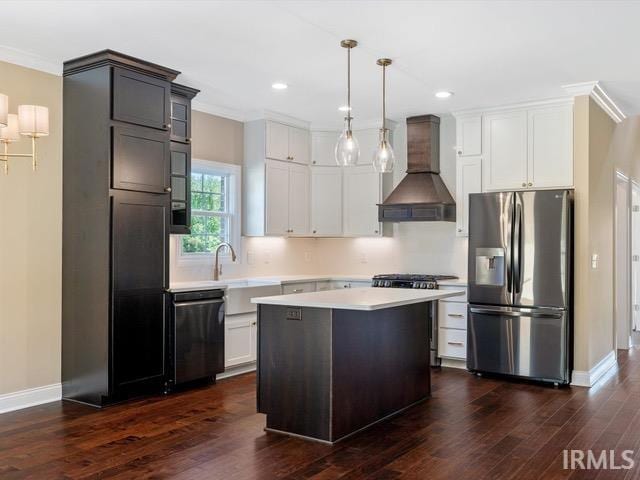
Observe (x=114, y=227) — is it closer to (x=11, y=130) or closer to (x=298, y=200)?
(x=11, y=130)

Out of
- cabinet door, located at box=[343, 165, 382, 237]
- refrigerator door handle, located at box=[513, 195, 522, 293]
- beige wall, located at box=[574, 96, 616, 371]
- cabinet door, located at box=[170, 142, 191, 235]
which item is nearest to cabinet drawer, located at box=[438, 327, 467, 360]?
refrigerator door handle, located at box=[513, 195, 522, 293]

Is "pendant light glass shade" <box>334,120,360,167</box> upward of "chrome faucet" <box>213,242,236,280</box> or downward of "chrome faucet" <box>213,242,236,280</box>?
upward

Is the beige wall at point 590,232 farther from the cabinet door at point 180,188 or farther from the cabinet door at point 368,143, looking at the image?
the cabinet door at point 180,188

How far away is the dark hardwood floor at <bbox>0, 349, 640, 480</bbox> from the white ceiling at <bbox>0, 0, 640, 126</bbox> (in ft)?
8.74

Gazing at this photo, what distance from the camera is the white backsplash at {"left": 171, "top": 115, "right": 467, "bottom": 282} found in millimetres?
6434

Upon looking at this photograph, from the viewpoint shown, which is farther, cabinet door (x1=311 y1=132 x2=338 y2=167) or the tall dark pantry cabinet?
cabinet door (x1=311 y1=132 x2=338 y2=167)

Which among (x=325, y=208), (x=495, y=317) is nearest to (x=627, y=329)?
(x=495, y=317)

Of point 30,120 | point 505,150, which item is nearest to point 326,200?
point 505,150

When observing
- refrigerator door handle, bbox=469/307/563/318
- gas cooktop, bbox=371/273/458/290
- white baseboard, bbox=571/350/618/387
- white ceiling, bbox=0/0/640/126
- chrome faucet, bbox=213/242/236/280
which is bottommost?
white baseboard, bbox=571/350/618/387

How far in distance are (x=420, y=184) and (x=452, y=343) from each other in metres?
1.73

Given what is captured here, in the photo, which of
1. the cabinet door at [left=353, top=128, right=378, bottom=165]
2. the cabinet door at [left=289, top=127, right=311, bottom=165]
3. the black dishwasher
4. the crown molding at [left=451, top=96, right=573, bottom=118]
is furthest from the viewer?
the cabinet door at [left=353, top=128, right=378, bottom=165]

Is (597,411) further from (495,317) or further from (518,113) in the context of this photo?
(518,113)

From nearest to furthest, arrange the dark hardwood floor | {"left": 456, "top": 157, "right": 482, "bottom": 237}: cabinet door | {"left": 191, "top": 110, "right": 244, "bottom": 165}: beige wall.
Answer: the dark hardwood floor
{"left": 191, "top": 110, "right": 244, "bottom": 165}: beige wall
{"left": 456, "top": 157, "right": 482, "bottom": 237}: cabinet door

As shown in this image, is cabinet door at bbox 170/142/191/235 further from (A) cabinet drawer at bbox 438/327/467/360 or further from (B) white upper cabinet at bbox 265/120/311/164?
(A) cabinet drawer at bbox 438/327/467/360
